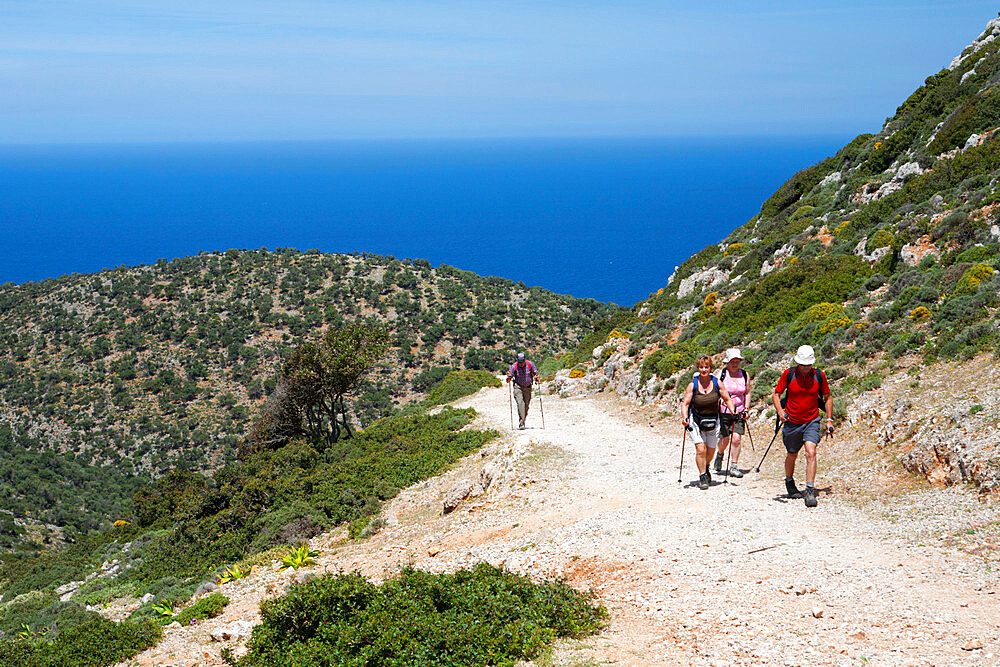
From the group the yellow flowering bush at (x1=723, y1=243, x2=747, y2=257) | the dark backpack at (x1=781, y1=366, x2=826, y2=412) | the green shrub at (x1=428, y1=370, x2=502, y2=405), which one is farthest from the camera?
the yellow flowering bush at (x1=723, y1=243, x2=747, y2=257)

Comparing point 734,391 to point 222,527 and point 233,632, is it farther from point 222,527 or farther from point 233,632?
point 222,527

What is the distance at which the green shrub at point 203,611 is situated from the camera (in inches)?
412

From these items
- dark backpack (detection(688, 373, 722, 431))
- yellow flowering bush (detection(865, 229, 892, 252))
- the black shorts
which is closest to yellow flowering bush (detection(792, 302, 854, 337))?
yellow flowering bush (detection(865, 229, 892, 252))

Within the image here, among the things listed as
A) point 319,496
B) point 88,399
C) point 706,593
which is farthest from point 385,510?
point 88,399

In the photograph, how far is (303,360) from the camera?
26.2 metres

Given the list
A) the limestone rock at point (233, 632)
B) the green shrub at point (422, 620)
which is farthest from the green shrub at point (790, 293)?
the limestone rock at point (233, 632)

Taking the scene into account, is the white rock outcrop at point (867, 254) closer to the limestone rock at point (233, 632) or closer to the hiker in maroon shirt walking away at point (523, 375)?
the hiker in maroon shirt walking away at point (523, 375)

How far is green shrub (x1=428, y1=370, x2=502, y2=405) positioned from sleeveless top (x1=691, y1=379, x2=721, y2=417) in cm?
1895

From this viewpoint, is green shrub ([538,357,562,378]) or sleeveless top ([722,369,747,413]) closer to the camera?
sleeveless top ([722,369,747,413])

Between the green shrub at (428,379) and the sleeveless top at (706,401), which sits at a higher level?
the sleeveless top at (706,401)

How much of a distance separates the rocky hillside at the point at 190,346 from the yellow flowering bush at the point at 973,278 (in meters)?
34.3

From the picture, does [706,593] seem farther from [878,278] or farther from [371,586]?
[878,278]

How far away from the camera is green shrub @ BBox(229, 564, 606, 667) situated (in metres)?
6.24

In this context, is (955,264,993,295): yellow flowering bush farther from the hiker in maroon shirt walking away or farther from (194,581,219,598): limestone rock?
(194,581,219,598): limestone rock
